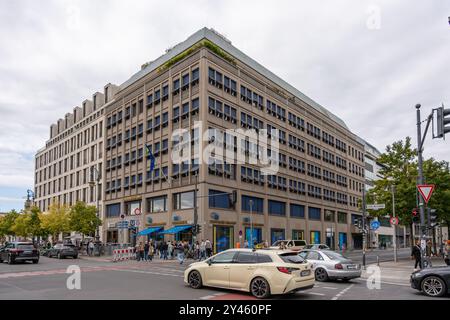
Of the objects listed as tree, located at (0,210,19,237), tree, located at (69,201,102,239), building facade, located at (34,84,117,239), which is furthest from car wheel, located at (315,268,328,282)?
tree, located at (0,210,19,237)

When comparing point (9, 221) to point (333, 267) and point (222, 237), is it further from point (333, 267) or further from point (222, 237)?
point (333, 267)

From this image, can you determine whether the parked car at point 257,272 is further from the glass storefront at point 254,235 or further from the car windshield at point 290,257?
the glass storefront at point 254,235

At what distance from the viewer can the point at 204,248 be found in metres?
34.3

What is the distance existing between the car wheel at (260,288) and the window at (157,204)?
35.2 metres

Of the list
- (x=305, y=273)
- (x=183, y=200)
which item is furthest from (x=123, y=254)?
(x=305, y=273)

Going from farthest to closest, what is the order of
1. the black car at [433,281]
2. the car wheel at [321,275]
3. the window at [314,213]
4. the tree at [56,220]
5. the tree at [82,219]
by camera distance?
the window at [314,213] → the tree at [56,220] → the tree at [82,219] → the car wheel at [321,275] → the black car at [433,281]

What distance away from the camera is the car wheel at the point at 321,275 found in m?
17.1

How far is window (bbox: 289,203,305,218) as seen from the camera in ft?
189

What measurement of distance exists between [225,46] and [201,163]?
16299mm

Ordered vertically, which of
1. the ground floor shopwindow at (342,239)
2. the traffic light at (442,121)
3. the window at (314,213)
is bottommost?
the ground floor shopwindow at (342,239)

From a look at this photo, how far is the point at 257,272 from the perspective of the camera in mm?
12234

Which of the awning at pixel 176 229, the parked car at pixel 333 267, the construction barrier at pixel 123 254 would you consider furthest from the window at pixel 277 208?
the parked car at pixel 333 267

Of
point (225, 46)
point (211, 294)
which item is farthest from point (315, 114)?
point (211, 294)
